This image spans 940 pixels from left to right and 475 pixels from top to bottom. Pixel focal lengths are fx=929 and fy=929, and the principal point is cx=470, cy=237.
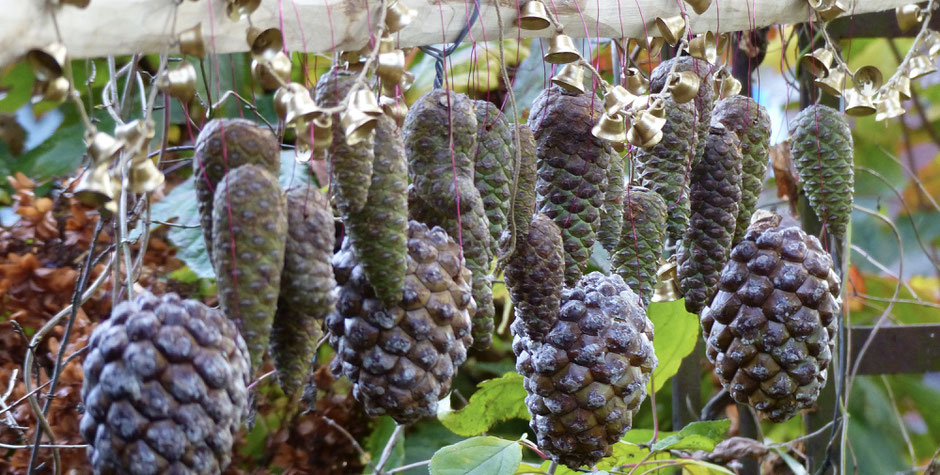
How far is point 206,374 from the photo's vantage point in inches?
19.4

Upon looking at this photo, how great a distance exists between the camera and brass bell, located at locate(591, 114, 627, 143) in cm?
69

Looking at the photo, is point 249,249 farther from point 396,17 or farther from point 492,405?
point 492,405

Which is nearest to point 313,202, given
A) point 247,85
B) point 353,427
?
point 353,427

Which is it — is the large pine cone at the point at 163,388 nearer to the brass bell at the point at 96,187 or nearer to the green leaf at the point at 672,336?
the brass bell at the point at 96,187

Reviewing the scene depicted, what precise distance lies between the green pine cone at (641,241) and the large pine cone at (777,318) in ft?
0.37

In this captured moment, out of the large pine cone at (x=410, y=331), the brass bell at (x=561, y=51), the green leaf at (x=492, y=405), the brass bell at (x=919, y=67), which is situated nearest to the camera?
the large pine cone at (x=410, y=331)

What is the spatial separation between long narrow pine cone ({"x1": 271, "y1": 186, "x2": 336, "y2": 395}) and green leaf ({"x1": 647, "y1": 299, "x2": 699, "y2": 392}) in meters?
0.84

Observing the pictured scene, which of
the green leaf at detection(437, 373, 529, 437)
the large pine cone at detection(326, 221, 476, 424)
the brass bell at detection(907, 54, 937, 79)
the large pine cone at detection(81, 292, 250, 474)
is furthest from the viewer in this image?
the green leaf at detection(437, 373, 529, 437)

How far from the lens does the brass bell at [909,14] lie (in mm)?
992

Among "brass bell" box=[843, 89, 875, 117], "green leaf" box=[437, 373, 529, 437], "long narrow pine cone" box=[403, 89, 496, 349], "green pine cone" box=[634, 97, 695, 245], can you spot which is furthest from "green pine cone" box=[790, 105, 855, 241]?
"green leaf" box=[437, 373, 529, 437]

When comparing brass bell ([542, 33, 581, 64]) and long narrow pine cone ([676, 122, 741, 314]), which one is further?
long narrow pine cone ([676, 122, 741, 314])

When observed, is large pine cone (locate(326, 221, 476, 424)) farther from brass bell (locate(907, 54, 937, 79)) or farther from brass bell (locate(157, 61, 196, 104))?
brass bell (locate(907, 54, 937, 79))

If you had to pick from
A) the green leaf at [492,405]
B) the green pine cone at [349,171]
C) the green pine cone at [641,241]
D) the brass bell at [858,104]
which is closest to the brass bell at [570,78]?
the green pine cone at [641,241]

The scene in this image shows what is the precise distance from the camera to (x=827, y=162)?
0.88m
